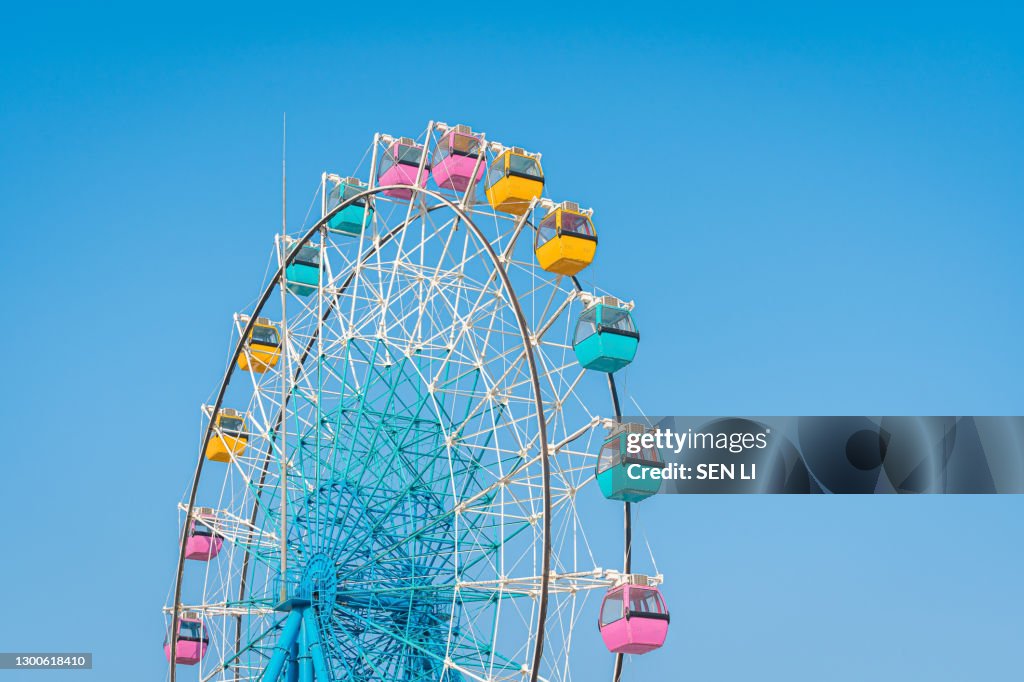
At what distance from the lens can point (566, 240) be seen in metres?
29.2

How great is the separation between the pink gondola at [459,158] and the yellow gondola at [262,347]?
22.8ft

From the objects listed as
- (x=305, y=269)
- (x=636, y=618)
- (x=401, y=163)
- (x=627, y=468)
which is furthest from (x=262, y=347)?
(x=636, y=618)

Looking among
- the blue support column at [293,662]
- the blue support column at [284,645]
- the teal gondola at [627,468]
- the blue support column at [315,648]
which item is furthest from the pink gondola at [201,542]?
the teal gondola at [627,468]

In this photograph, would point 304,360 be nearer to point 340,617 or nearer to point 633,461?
point 340,617

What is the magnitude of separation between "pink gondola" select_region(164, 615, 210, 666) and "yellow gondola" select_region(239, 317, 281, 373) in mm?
5578

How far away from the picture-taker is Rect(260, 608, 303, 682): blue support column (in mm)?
29750

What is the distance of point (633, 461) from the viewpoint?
2833cm

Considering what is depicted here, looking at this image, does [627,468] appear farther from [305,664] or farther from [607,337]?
[305,664]

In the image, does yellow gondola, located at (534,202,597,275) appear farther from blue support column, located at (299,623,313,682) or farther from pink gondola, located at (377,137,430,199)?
blue support column, located at (299,623,313,682)

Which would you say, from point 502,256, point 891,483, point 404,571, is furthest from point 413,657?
point 891,483

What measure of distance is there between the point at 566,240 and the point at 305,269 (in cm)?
764

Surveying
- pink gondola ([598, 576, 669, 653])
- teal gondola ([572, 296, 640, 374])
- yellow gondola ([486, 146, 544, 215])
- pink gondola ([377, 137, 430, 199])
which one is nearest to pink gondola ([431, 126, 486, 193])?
yellow gondola ([486, 146, 544, 215])

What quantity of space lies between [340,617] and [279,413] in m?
5.80
